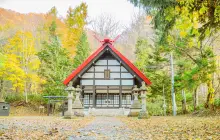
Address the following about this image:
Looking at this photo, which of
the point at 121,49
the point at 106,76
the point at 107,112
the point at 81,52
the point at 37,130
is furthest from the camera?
the point at 121,49

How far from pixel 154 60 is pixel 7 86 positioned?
69.4 ft

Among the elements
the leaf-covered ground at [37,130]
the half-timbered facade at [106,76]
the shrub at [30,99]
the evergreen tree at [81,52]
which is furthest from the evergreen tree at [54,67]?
the leaf-covered ground at [37,130]

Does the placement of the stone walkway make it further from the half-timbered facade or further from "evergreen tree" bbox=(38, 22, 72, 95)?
"evergreen tree" bbox=(38, 22, 72, 95)

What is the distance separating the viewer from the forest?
58.4 ft

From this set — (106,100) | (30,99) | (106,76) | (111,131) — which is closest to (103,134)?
(111,131)

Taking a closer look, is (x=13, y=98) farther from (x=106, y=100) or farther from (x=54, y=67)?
(x=106, y=100)

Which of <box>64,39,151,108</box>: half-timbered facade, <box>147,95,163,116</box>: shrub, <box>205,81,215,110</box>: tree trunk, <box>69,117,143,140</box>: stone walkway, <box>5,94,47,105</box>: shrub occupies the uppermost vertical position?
<box>64,39,151,108</box>: half-timbered facade

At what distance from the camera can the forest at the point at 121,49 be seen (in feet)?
58.4

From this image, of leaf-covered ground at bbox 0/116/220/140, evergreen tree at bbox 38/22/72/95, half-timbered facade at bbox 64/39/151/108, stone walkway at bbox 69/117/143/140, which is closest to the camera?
stone walkway at bbox 69/117/143/140

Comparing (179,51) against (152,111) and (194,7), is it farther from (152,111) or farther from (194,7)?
(194,7)

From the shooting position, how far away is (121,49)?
121 feet

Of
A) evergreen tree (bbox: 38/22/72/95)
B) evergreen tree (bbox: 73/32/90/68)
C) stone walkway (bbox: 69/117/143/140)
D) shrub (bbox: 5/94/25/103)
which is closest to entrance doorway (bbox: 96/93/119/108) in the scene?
evergreen tree (bbox: 38/22/72/95)

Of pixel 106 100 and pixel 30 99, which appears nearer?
pixel 106 100

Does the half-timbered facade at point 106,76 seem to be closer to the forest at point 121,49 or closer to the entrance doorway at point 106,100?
the entrance doorway at point 106,100
